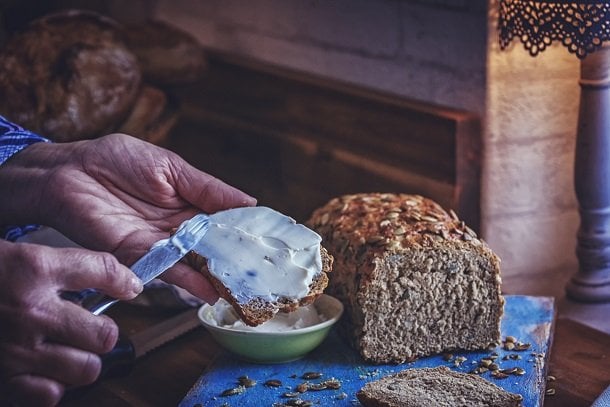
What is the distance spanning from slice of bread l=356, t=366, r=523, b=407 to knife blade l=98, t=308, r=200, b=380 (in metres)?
0.49

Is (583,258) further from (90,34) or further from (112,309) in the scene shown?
(90,34)

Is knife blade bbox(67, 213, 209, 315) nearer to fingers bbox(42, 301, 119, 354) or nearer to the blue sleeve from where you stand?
fingers bbox(42, 301, 119, 354)

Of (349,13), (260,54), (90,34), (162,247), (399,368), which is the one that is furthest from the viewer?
(260,54)

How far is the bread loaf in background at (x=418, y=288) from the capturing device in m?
1.60

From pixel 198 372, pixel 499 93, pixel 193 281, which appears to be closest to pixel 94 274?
pixel 193 281

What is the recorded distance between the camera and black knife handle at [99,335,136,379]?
5.52 feet

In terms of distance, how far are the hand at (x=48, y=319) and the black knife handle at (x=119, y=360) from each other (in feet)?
1.25

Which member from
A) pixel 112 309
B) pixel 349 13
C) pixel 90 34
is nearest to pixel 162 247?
pixel 112 309

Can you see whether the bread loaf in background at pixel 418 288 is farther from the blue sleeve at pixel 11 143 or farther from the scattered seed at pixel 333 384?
the blue sleeve at pixel 11 143

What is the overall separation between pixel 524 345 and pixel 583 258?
0.36 meters

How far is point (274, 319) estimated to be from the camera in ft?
5.50

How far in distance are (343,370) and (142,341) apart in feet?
1.47

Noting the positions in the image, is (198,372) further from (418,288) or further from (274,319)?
(418,288)

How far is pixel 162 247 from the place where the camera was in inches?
56.2
